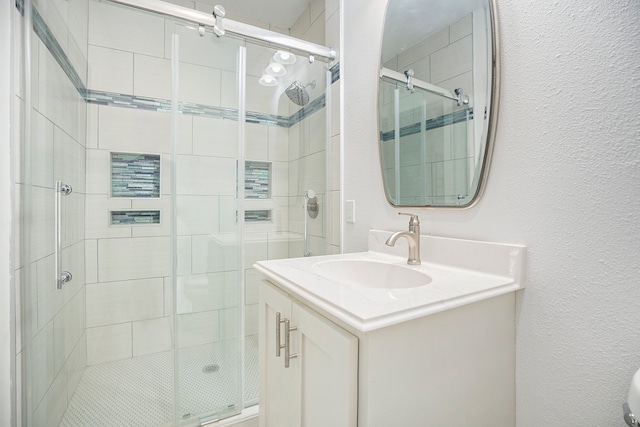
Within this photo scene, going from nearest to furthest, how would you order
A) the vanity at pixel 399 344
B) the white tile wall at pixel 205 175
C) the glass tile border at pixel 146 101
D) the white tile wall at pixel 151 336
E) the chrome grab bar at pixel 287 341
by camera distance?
the vanity at pixel 399 344
the chrome grab bar at pixel 287 341
the glass tile border at pixel 146 101
the white tile wall at pixel 205 175
the white tile wall at pixel 151 336

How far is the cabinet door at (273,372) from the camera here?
82 cm

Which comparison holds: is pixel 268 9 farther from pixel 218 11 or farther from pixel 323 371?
pixel 323 371

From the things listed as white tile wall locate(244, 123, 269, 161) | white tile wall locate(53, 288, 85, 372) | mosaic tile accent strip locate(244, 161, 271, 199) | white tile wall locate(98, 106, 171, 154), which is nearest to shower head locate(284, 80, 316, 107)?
white tile wall locate(244, 123, 269, 161)

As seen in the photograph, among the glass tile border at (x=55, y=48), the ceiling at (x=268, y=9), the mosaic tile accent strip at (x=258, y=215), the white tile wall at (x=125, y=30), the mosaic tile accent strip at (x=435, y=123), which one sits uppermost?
the ceiling at (x=268, y=9)

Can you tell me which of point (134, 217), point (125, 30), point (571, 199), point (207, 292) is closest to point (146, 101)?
point (125, 30)

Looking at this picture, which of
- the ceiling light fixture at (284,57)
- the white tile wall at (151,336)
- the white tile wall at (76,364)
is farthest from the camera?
the white tile wall at (151,336)

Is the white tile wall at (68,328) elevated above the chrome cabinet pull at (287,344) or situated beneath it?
situated beneath

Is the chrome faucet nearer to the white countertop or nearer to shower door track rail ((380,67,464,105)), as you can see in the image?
the white countertop

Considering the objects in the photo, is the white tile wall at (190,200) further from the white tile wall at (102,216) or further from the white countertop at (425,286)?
the white countertop at (425,286)

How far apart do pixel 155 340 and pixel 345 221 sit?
1560 millimetres

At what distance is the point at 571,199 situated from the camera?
697 millimetres

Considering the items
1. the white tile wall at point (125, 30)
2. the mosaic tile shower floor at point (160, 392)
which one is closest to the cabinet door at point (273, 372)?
the mosaic tile shower floor at point (160, 392)

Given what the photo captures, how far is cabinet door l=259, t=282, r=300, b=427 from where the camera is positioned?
819mm

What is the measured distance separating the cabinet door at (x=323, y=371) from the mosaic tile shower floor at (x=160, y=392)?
30.1 inches
